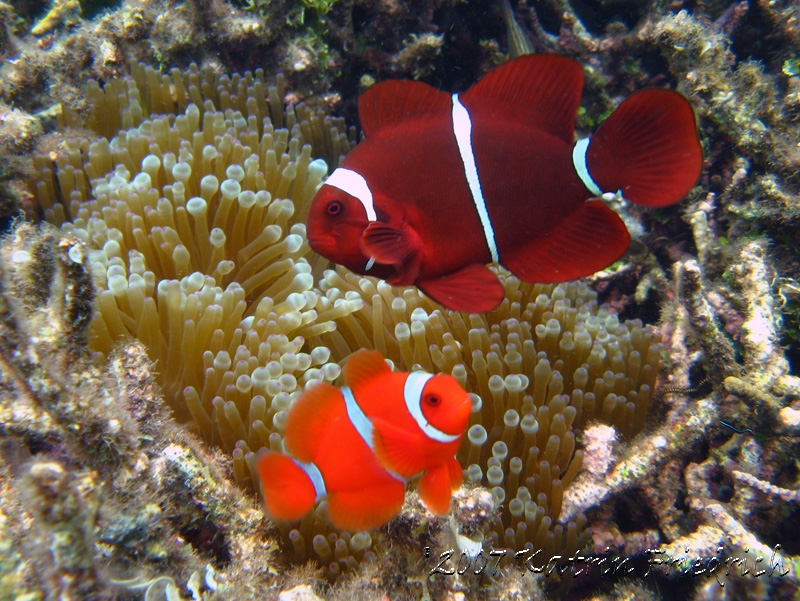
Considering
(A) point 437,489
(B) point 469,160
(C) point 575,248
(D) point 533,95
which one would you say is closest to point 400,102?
(B) point 469,160

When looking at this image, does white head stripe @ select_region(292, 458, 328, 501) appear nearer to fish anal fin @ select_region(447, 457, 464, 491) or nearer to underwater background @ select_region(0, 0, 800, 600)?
underwater background @ select_region(0, 0, 800, 600)

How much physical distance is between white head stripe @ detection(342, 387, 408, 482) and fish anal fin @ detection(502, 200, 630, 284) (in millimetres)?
649

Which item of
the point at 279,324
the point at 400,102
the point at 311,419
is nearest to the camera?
the point at 311,419

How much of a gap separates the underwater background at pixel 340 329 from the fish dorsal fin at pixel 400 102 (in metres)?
0.69

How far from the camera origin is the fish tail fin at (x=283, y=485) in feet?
4.54

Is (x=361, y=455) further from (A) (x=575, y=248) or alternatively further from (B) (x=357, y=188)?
(A) (x=575, y=248)

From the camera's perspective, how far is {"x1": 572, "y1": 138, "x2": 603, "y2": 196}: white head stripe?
5.08ft

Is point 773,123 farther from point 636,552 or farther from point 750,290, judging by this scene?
point 636,552

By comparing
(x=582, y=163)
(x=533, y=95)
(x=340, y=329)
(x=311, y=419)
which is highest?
(x=533, y=95)

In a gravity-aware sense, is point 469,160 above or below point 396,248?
above

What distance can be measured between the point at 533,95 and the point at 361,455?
1166 millimetres

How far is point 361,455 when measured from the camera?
1397 mm

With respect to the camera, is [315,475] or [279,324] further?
[279,324]

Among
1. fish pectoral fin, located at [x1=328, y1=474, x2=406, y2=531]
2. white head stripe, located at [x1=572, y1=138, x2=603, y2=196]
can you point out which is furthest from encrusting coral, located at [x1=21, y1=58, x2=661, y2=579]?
white head stripe, located at [x1=572, y1=138, x2=603, y2=196]
